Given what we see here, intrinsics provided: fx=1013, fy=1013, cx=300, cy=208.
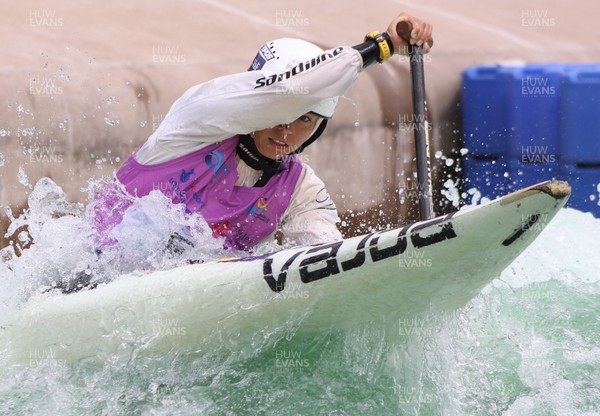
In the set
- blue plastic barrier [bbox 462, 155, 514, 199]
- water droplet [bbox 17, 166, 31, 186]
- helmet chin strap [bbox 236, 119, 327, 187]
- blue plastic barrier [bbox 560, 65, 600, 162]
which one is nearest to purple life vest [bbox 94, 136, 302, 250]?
helmet chin strap [bbox 236, 119, 327, 187]

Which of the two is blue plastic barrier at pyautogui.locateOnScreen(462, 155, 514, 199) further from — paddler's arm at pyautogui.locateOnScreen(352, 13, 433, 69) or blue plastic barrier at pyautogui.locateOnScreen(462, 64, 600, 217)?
paddler's arm at pyautogui.locateOnScreen(352, 13, 433, 69)

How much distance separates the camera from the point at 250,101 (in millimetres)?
3102

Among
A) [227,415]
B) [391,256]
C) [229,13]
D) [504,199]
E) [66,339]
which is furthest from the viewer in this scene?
[229,13]

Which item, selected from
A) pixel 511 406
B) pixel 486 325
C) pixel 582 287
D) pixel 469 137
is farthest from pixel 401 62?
pixel 511 406

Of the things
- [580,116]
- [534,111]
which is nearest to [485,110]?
[534,111]

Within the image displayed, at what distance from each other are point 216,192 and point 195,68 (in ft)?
6.46

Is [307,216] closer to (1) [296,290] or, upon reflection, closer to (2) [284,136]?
(2) [284,136]

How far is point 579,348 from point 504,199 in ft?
3.33

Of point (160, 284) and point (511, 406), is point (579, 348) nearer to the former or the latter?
point (511, 406)

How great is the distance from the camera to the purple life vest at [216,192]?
3369 mm

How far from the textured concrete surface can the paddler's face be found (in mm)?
1795

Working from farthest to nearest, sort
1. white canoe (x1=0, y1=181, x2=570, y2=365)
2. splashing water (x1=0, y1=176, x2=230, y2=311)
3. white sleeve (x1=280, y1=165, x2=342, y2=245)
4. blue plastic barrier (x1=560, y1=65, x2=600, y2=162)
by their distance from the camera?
blue plastic barrier (x1=560, y1=65, x2=600, y2=162) < white sleeve (x1=280, y1=165, x2=342, y2=245) < splashing water (x1=0, y1=176, x2=230, y2=311) < white canoe (x1=0, y1=181, x2=570, y2=365)

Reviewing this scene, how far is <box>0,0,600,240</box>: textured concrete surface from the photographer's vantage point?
16.1 feet

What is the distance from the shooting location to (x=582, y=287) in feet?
13.5
